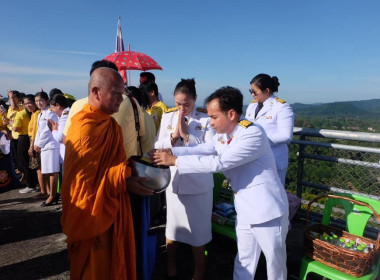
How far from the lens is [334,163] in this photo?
11.3 ft

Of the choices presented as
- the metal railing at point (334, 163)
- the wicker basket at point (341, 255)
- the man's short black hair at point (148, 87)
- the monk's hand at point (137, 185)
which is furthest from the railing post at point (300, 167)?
the monk's hand at point (137, 185)

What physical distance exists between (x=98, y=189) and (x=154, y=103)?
9.10 ft

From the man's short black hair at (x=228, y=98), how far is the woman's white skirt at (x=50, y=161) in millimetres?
4092

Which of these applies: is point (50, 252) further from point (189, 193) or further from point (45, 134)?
point (45, 134)

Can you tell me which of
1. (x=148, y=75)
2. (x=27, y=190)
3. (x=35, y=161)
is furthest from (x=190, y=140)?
(x=27, y=190)

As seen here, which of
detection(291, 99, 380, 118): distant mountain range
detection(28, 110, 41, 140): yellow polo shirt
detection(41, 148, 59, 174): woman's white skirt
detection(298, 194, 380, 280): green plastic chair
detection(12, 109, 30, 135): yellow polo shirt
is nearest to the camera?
detection(298, 194, 380, 280): green plastic chair

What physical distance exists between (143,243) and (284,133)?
2105mm

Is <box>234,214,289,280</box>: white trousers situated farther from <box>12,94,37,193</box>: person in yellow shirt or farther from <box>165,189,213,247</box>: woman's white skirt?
<box>12,94,37,193</box>: person in yellow shirt

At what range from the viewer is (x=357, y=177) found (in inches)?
123

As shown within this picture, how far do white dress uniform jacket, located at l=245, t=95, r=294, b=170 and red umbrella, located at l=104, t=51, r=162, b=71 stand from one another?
105 inches

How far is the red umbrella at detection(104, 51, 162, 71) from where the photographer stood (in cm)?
509

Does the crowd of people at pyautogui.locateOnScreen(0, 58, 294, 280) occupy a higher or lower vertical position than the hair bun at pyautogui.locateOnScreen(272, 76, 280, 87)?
lower

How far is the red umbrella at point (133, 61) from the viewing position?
200 inches

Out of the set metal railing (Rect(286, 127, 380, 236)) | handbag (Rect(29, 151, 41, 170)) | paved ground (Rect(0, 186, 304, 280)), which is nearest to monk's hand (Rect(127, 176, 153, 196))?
paved ground (Rect(0, 186, 304, 280))
